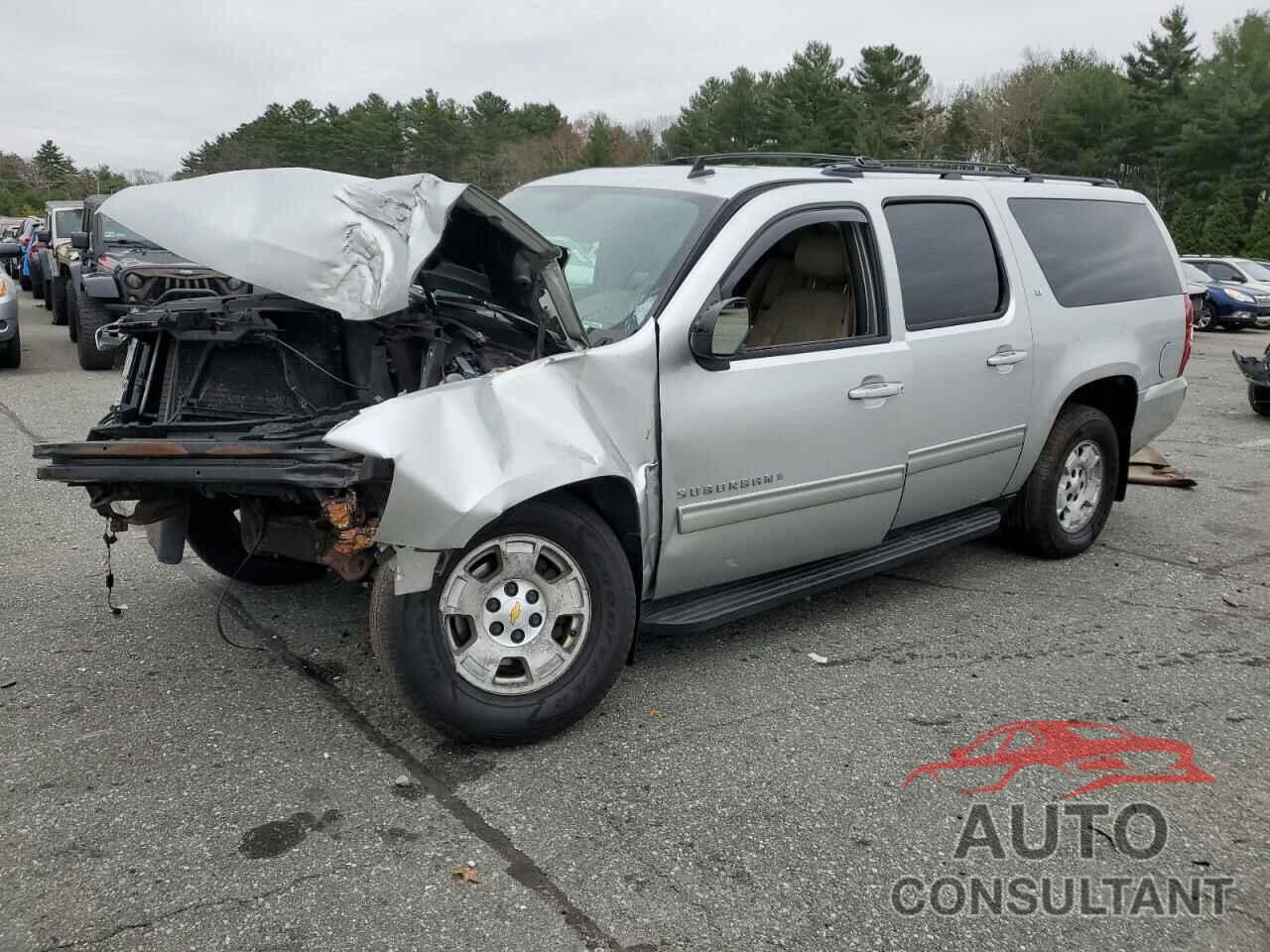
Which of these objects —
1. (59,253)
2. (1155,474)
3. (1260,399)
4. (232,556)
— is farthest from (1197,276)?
(232,556)

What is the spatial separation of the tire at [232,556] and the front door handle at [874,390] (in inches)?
91.3

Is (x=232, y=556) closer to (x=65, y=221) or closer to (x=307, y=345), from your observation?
(x=307, y=345)

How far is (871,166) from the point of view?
4969 millimetres

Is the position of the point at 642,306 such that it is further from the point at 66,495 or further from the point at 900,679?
the point at 66,495

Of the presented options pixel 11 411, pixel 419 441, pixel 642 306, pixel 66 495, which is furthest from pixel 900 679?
pixel 11 411

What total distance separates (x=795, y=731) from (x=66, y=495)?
4.81 meters

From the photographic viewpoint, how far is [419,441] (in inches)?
120

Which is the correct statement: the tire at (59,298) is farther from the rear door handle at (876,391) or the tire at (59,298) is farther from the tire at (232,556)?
the rear door handle at (876,391)

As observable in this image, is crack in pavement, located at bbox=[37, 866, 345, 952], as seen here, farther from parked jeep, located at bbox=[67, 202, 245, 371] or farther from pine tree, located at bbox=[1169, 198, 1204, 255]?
pine tree, located at bbox=[1169, 198, 1204, 255]

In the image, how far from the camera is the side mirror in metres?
3.69

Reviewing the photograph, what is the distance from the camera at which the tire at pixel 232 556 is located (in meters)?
4.52

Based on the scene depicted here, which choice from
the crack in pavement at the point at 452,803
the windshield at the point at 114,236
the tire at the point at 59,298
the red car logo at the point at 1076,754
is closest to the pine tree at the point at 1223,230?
the tire at the point at 59,298

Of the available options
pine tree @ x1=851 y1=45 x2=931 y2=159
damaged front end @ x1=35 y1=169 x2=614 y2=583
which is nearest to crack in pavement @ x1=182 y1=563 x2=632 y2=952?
damaged front end @ x1=35 y1=169 x2=614 y2=583

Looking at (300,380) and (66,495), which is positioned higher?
(300,380)
